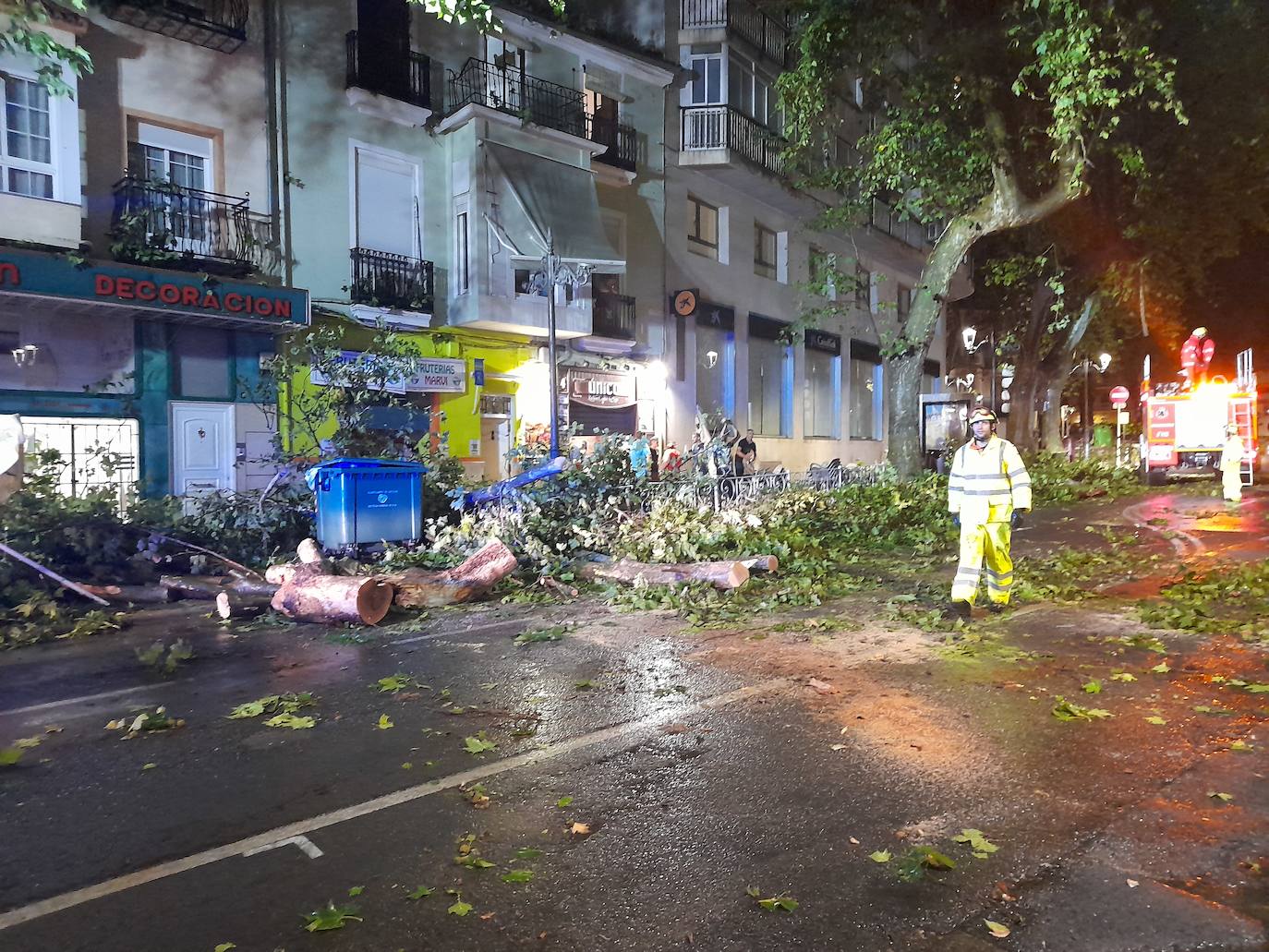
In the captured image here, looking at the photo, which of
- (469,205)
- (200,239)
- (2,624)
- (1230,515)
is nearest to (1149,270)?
(1230,515)

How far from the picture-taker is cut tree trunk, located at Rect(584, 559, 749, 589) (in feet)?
29.8

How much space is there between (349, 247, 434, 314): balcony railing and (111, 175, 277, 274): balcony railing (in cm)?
170

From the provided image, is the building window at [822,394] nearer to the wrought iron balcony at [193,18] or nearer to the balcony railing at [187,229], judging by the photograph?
the balcony railing at [187,229]

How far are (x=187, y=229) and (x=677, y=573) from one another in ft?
38.9

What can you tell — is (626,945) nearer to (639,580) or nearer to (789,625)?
(789,625)

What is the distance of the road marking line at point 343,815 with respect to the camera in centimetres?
320

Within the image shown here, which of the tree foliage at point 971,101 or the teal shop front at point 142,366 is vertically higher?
the tree foliage at point 971,101

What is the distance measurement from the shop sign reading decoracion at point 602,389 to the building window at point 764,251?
6959 millimetres

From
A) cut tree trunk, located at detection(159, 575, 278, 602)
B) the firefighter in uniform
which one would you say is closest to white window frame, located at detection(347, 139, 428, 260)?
cut tree trunk, located at detection(159, 575, 278, 602)

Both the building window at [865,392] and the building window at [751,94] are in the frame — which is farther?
the building window at [865,392]

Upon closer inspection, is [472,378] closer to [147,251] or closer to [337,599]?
[147,251]

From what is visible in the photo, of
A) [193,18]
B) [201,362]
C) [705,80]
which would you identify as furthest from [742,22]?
[201,362]

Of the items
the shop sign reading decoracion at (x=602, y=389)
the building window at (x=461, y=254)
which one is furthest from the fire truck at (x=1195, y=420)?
the building window at (x=461, y=254)

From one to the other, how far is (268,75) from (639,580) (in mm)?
13465
